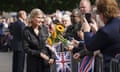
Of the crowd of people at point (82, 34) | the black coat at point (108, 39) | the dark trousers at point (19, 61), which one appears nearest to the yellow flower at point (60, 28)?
the crowd of people at point (82, 34)

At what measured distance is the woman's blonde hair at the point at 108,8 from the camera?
6.82 metres

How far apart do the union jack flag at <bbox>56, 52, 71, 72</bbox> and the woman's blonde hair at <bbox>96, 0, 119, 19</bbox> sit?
3444 mm

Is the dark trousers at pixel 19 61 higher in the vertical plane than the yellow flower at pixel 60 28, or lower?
lower

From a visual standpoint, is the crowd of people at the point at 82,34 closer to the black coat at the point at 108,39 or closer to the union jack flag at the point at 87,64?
the black coat at the point at 108,39

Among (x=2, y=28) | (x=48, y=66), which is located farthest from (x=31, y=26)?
(x=2, y=28)

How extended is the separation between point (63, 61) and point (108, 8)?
12.2 ft

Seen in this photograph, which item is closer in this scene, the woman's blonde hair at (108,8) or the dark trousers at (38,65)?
the woman's blonde hair at (108,8)

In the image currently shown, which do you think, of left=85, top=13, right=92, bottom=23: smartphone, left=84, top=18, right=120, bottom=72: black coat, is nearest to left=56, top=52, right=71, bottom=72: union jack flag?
left=85, top=13, right=92, bottom=23: smartphone

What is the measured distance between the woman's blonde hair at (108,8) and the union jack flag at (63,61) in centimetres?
344

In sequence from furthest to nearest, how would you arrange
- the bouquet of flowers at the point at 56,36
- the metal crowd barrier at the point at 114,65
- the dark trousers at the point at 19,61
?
1. the dark trousers at the point at 19,61
2. the bouquet of flowers at the point at 56,36
3. the metal crowd barrier at the point at 114,65

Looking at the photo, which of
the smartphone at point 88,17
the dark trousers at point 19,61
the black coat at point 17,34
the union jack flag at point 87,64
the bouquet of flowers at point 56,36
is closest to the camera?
the smartphone at point 88,17

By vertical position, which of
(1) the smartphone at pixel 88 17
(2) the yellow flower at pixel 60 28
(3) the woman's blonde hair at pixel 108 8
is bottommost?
(2) the yellow flower at pixel 60 28

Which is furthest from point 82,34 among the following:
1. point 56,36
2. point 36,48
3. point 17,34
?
point 17,34

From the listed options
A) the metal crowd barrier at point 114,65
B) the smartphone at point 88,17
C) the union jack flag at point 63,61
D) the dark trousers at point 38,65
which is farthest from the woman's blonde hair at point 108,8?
the union jack flag at point 63,61
